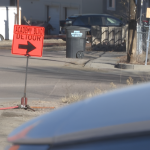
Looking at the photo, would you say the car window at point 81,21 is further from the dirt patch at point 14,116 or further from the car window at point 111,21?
the dirt patch at point 14,116

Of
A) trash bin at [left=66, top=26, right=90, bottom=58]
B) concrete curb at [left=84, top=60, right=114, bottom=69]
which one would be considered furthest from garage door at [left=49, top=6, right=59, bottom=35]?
concrete curb at [left=84, top=60, right=114, bottom=69]

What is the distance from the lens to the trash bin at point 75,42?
15.9 meters

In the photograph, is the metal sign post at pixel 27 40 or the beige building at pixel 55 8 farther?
the beige building at pixel 55 8

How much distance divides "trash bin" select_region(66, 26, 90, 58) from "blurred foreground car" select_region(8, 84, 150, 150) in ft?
45.9

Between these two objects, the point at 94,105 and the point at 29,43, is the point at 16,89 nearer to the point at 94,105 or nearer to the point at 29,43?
the point at 29,43

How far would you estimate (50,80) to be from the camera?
10250mm

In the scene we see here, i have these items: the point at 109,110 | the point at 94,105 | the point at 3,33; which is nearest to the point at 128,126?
the point at 109,110

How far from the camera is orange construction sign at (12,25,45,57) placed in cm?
683

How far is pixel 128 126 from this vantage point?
61.5 inches

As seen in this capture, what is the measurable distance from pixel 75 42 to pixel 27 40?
30.2 ft

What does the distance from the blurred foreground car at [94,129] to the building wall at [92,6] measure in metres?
33.1

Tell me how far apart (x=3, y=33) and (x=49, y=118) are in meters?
26.3

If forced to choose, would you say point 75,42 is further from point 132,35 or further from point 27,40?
point 27,40

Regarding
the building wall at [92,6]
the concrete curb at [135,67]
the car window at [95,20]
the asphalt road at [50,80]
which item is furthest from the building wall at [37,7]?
the concrete curb at [135,67]
